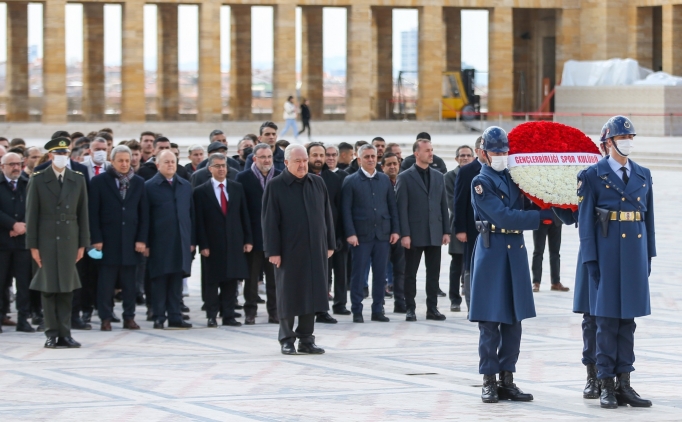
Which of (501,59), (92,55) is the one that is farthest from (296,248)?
(92,55)

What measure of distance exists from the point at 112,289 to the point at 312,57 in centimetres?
3411

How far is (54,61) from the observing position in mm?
40500

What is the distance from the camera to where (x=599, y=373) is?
8406 mm

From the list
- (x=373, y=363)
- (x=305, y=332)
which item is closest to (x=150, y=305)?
(x=305, y=332)

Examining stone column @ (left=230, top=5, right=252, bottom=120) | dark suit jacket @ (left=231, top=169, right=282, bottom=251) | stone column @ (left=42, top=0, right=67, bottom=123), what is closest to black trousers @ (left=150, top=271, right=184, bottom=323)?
dark suit jacket @ (left=231, top=169, right=282, bottom=251)

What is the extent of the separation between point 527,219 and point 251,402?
7.06 feet

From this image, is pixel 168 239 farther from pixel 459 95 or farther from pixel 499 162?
pixel 459 95

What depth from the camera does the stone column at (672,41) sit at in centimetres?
4119

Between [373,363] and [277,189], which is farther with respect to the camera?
[277,189]

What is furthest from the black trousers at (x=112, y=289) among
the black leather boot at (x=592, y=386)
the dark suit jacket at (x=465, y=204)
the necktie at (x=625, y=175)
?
the necktie at (x=625, y=175)

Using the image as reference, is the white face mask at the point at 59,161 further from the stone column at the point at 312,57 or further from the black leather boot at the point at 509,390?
the stone column at the point at 312,57

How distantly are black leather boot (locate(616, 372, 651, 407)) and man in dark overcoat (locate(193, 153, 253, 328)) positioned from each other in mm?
4924

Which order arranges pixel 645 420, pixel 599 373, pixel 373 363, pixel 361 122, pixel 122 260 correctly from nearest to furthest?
pixel 645 420 → pixel 599 373 → pixel 373 363 → pixel 122 260 → pixel 361 122

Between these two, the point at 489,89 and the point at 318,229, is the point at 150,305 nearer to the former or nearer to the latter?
the point at 318,229
